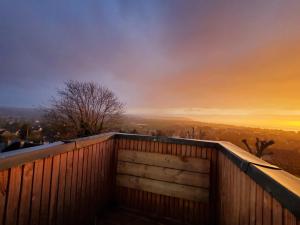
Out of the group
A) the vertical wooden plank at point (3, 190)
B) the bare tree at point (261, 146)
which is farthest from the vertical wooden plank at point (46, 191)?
the bare tree at point (261, 146)

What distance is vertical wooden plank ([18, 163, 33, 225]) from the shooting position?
1.39 metres

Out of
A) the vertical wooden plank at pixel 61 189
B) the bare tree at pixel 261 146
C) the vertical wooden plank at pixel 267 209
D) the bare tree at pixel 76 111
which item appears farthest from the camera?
the bare tree at pixel 76 111

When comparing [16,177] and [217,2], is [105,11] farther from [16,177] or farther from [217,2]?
[16,177]

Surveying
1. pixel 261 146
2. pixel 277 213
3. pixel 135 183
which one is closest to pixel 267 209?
pixel 277 213

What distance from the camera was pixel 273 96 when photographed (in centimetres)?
862

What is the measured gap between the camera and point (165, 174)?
Answer: 2734 mm

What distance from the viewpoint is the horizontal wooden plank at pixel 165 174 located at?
2535mm

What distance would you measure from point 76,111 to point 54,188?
9.62 metres

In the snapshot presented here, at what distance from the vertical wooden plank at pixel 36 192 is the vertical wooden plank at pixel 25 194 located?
44mm

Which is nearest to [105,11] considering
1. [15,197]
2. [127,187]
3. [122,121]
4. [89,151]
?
[89,151]

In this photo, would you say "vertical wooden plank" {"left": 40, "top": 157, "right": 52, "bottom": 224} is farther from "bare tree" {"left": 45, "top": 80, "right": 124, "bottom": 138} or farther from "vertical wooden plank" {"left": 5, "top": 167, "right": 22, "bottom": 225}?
"bare tree" {"left": 45, "top": 80, "right": 124, "bottom": 138}

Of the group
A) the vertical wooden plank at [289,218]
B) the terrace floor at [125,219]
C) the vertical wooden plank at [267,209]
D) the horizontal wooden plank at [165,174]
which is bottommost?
the terrace floor at [125,219]

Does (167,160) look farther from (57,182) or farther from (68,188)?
(57,182)

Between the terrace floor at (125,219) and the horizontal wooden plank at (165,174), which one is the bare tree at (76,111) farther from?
the terrace floor at (125,219)
